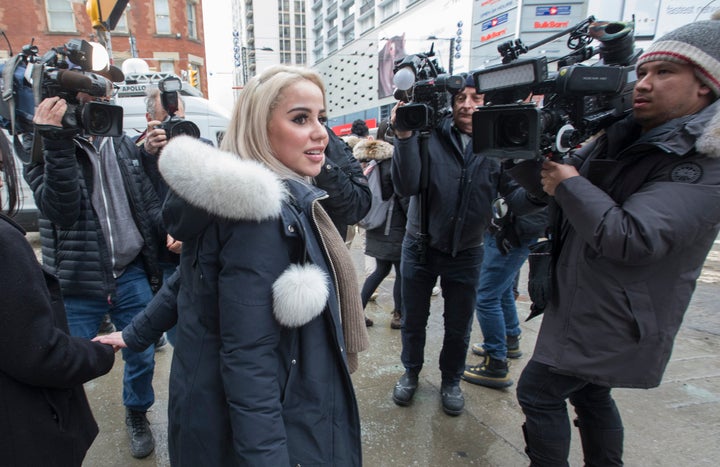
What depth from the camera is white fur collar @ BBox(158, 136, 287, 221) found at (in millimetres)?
1094

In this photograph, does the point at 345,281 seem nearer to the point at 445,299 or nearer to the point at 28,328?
the point at 28,328

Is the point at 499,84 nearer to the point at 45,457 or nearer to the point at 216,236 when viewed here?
the point at 216,236

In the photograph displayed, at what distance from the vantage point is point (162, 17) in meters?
19.7

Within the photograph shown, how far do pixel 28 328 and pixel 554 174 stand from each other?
182cm

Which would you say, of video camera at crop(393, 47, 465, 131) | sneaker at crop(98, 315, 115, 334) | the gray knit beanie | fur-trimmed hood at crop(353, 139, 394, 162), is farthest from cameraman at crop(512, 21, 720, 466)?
sneaker at crop(98, 315, 115, 334)

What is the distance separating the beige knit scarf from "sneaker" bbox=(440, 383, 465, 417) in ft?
4.61

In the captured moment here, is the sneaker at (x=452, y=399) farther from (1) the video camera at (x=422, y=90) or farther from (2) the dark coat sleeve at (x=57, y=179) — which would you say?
(2) the dark coat sleeve at (x=57, y=179)

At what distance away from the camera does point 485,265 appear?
121 inches

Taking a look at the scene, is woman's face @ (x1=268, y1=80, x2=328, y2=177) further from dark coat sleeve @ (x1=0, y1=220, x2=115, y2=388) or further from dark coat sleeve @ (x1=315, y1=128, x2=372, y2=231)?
dark coat sleeve @ (x1=0, y1=220, x2=115, y2=388)

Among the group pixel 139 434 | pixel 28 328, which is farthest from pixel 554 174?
pixel 139 434

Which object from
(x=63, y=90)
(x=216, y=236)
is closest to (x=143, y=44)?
(x=63, y=90)

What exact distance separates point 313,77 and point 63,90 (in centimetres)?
129

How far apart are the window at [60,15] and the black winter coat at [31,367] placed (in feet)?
75.4

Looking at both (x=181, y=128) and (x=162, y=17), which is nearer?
(x=181, y=128)
